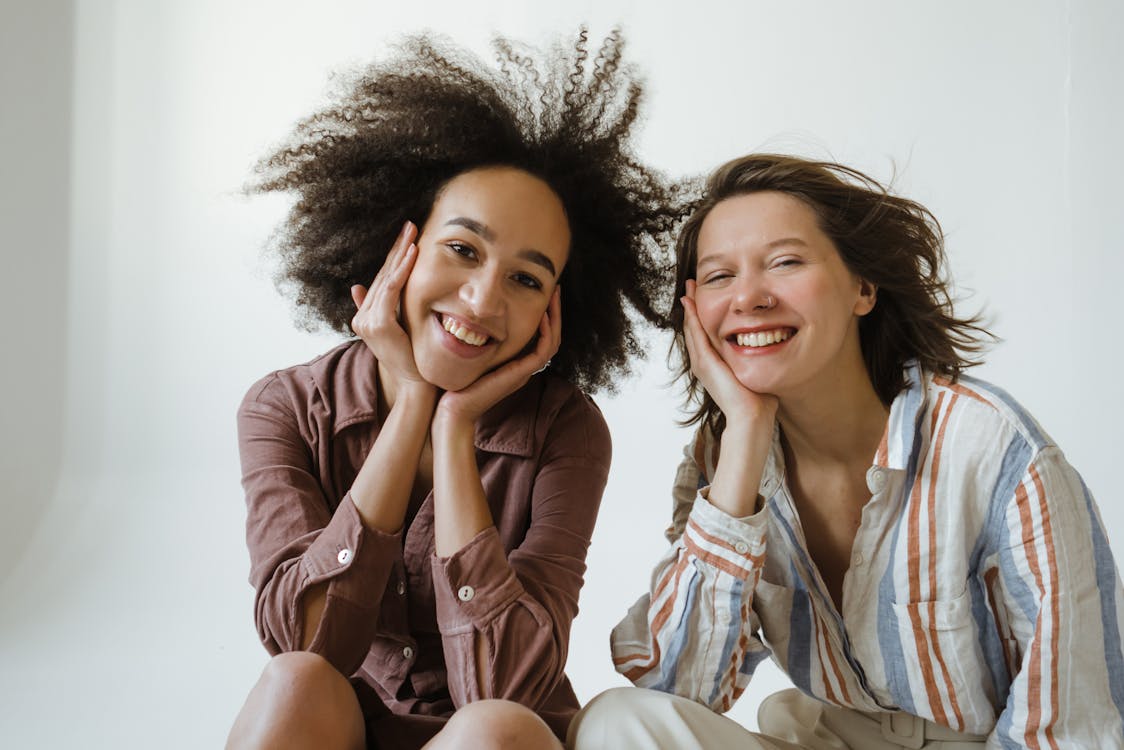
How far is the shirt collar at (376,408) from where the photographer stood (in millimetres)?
2383

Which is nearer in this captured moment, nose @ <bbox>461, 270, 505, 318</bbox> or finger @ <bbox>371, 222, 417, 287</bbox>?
nose @ <bbox>461, 270, 505, 318</bbox>

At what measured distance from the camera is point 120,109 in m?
5.88

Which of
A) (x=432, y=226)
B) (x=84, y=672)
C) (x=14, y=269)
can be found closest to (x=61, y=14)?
(x=14, y=269)

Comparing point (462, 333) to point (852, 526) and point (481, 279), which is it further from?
point (852, 526)

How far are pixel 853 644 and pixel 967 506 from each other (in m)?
0.32

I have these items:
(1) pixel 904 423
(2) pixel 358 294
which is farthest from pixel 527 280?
(1) pixel 904 423

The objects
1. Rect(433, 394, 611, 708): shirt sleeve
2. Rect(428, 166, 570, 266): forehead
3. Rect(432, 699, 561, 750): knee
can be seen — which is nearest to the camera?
Rect(432, 699, 561, 750): knee

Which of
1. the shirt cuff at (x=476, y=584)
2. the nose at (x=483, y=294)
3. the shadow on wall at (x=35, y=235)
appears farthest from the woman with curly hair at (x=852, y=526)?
the shadow on wall at (x=35, y=235)

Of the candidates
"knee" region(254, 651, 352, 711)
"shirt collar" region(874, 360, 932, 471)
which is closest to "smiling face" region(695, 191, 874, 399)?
"shirt collar" region(874, 360, 932, 471)

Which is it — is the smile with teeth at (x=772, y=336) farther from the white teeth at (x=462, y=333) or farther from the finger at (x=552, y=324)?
the white teeth at (x=462, y=333)

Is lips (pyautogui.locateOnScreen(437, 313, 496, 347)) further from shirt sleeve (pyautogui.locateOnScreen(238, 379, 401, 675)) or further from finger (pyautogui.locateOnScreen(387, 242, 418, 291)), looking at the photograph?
shirt sleeve (pyautogui.locateOnScreen(238, 379, 401, 675))

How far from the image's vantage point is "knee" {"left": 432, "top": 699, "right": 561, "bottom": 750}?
71.7 inches

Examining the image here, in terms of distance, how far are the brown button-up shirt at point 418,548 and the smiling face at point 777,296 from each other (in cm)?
35

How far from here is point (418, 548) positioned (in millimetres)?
2369
